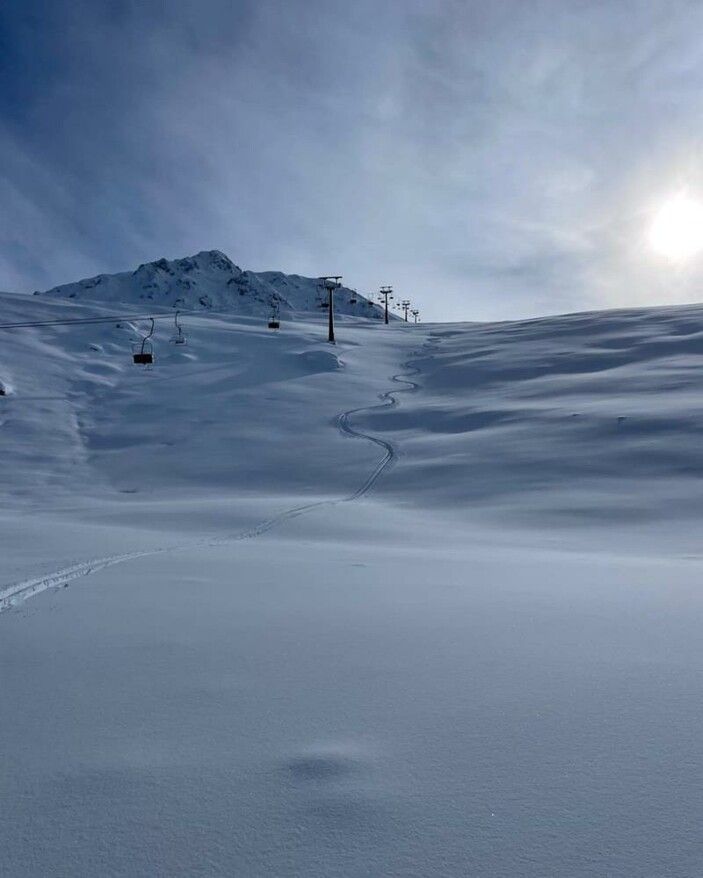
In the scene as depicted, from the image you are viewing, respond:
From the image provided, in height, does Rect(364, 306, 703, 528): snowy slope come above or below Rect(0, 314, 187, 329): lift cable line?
below

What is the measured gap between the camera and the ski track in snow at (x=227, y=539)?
6.42 m

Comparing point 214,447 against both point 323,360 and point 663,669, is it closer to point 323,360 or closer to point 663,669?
point 323,360

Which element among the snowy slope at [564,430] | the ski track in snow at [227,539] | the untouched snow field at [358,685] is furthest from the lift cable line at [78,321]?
the untouched snow field at [358,685]

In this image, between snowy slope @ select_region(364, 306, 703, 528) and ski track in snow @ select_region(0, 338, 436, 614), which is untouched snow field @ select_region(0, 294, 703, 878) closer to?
ski track in snow @ select_region(0, 338, 436, 614)

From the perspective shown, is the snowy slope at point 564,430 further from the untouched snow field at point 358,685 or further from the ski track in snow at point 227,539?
the ski track in snow at point 227,539

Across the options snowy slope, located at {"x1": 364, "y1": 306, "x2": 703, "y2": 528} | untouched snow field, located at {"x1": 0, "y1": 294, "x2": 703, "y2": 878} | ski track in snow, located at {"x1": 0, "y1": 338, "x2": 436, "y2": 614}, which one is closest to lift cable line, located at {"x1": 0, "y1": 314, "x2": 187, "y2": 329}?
ski track in snow, located at {"x1": 0, "y1": 338, "x2": 436, "y2": 614}

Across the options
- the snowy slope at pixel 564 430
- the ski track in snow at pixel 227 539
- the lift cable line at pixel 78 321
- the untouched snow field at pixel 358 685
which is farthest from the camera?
the lift cable line at pixel 78 321

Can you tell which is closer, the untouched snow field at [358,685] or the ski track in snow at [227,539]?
the untouched snow field at [358,685]

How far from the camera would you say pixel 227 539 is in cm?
1149

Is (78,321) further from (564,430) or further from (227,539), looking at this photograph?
(227,539)

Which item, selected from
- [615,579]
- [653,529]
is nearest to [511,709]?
[615,579]

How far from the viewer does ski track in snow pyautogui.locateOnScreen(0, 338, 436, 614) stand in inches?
253

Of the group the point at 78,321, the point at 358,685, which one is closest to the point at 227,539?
the point at 358,685

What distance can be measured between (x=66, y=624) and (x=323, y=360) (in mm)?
35170
